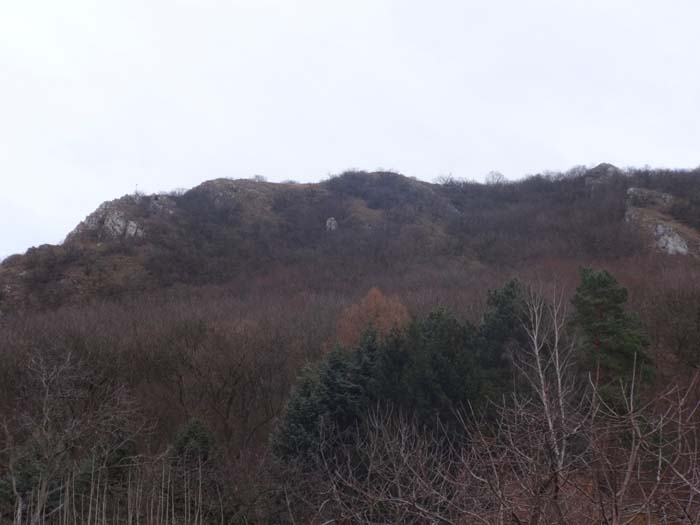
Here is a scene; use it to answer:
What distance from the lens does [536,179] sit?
298 ft

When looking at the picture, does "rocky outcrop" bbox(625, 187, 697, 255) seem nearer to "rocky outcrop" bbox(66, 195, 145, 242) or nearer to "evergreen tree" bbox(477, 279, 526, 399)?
"evergreen tree" bbox(477, 279, 526, 399)

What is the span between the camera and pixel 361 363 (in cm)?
2080

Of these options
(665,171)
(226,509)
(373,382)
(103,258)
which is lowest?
(226,509)

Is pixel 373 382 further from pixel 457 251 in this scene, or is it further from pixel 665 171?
pixel 665 171

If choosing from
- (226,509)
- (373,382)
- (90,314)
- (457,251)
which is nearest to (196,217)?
(457,251)

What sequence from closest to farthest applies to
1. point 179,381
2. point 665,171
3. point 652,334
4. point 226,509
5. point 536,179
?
point 226,509 < point 652,334 < point 179,381 < point 665,171 < point 536,179

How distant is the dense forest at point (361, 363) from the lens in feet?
14.7

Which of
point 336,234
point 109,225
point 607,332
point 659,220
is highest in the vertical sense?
point 109,225

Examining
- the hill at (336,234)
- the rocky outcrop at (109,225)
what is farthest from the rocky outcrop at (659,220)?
the rocky outcrop at (109,225)

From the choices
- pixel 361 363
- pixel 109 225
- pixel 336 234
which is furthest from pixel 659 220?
pixel 109 225

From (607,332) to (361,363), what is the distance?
743cm

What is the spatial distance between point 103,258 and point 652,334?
143 feet

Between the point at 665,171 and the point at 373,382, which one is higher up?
the point at 665,171

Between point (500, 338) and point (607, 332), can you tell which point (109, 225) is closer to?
point (500, 338)
